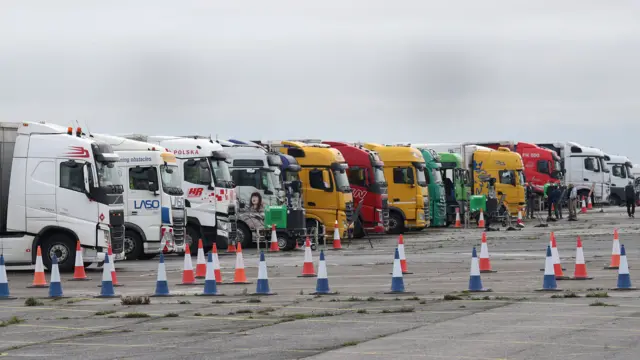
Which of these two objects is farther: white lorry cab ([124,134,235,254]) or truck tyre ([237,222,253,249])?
truck tyre ([237,222,253,249])

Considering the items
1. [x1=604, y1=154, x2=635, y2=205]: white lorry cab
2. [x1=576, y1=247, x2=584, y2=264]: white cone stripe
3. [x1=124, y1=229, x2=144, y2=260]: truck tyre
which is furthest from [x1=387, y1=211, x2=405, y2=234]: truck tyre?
[x1=604, y1=154, x2=635, y2=205]: white lorry cab

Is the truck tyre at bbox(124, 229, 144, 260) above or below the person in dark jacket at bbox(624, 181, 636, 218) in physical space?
below

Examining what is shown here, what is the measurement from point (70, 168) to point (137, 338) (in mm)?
13736

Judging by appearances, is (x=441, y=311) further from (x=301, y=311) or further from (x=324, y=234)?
(x=324, y=234)

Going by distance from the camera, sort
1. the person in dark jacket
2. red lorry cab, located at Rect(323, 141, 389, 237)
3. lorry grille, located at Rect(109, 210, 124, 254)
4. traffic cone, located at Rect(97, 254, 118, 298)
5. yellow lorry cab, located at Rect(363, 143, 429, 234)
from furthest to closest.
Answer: the person in dark jacket
yellow lorry cab, located at Rect(363, 143, 429, 234)
red lorry cab, located at Rect(323, 141, 389, 237)
lorry grille, located at Rect(109, 210, 124, 254)
traffic cone, located at Rect(97, 254, 118, 298)

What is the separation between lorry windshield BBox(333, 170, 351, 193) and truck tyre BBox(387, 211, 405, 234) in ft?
19.9

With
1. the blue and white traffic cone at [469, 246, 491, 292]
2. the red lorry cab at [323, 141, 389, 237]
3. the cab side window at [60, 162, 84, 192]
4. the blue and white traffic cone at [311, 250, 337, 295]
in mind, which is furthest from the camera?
the red lorry cab at [323, 141, 389, 237]

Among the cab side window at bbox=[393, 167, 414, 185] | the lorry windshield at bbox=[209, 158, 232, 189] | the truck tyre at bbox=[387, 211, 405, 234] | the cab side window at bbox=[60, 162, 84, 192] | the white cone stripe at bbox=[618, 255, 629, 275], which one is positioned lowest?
the white cone stripe at bbox=[618, 255, 629, 275]

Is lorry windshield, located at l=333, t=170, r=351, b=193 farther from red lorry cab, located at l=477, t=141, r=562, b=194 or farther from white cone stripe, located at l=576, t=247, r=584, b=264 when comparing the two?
red lorry cab, located at l=477, t=141, r=562, b=194

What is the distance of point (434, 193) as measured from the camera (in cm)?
4941

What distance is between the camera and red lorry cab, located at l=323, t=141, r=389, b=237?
43031 millimetres

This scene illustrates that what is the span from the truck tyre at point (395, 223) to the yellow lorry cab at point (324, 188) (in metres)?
5.82

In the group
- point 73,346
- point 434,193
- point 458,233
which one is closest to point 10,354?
point 73,346

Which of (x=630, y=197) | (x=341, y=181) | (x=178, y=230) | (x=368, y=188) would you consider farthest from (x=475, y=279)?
(x=630, y=197)
